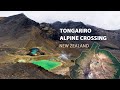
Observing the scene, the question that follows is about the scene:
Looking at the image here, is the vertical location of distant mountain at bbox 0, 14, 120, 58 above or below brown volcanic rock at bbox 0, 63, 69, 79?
above

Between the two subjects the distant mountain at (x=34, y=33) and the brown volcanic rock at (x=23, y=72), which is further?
the distant mountain at (x=34, y=33)

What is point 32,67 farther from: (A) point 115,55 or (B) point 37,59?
(A) point 115,55

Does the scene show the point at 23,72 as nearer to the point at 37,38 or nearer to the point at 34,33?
the point at 37,38

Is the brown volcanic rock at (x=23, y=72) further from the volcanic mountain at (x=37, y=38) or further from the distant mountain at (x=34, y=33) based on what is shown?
the distant mountain at (x=34, y=33)

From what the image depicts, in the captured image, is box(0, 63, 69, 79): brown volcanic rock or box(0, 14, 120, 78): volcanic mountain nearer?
box(0, 63, 69, 79): brown volcanic rock

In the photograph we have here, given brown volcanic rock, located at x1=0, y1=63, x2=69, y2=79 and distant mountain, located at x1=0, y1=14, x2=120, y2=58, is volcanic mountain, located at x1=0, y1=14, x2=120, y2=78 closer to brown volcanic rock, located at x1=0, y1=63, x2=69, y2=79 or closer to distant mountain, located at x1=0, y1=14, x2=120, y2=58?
distant mountain, located at x1=0, y1=14, x2=120, y2=58

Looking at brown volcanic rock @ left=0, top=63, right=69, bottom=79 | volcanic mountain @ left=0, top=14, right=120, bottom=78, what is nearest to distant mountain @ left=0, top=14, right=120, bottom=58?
volcanic mountain @ left=0, top=14, right=120, bottom=78

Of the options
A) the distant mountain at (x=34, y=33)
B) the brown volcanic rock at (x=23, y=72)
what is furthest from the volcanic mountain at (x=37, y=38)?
the brown volcanic rock at (x=23, y=72)

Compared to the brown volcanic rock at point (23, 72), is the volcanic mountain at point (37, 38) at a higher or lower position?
higher

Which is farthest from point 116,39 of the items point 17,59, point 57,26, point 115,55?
point 17,59
